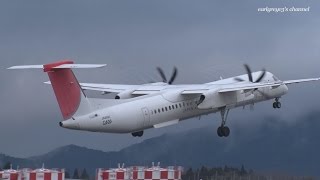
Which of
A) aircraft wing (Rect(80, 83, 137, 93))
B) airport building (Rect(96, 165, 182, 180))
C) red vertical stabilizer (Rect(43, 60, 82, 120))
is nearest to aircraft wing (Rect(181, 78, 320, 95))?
aircraft wing (Rect(80, 83, 137, 93))

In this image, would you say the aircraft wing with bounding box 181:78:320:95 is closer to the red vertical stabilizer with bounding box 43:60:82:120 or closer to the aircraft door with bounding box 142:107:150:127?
the aircraft door with bounding box 142:107:150:127

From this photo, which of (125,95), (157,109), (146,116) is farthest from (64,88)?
(125,95)

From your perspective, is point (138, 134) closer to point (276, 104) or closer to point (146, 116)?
point (146, 116)

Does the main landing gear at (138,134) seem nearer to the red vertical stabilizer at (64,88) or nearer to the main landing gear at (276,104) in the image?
the red vertical stabilizer at (64,88)

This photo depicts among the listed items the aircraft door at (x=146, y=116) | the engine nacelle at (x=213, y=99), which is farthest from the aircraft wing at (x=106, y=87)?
the aircraft door at (x=146, y=116)

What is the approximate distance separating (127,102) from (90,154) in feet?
160

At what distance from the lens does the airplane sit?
2864 inches

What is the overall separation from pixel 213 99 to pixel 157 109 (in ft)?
19.2

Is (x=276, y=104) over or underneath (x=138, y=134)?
over

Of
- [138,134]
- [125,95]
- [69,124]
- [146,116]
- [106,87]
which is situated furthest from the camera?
[106,87]

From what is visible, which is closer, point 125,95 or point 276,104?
point 125,95

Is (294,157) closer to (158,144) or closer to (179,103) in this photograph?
Answer: (158,144)

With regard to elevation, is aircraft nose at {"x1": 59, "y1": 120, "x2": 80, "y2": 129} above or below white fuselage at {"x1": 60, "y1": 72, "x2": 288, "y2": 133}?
below

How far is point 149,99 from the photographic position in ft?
262
